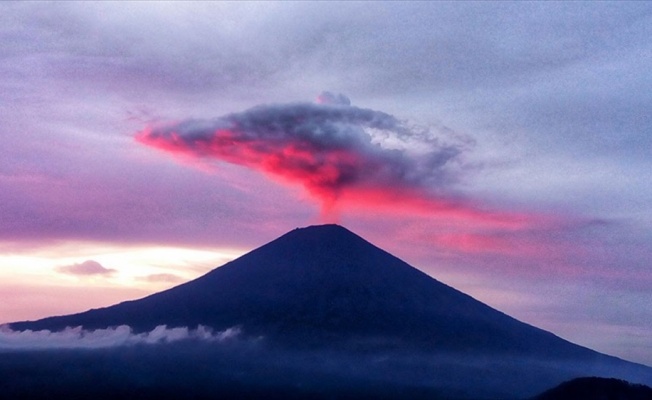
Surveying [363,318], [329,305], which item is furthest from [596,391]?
[329,305]

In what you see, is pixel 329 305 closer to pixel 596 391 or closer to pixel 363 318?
pixel 363 318

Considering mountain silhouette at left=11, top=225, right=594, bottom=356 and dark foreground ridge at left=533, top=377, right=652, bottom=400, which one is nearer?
dark foreground ridge at left=533, top=377, right=652, bottom=400

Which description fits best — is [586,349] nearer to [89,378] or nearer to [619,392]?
[619,392]

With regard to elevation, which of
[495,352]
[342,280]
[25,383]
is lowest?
[25,383]

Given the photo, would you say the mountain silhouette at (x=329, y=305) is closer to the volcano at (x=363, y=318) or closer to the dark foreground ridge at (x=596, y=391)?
the volcano at (x=363, y=318)

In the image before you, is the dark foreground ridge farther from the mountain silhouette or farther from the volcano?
the mountain silhouette

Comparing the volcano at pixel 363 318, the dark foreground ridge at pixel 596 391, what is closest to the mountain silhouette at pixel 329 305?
the volcano at pixel 363 318

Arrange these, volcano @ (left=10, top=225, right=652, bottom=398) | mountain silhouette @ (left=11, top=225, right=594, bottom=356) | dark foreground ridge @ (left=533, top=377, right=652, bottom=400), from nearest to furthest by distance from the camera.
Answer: dark foreground ridge @ (left=533, top=377, right=652, bottom=400) → volcano @ (left=10, top=225, right=652, bottom=398) → mountain silhouette @ (left=11, top=225, right=594, bottom=356)

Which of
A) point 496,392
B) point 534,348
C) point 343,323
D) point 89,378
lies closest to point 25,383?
point 89,378

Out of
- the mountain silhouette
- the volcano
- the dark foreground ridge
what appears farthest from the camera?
the mountain silhouette

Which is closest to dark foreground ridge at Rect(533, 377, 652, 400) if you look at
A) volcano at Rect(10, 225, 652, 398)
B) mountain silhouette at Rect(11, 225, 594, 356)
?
volcano at Rect(10, 225, 652, 398)
